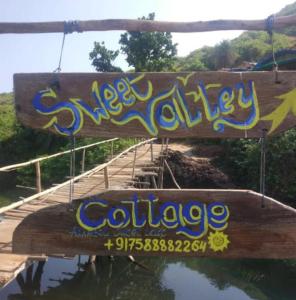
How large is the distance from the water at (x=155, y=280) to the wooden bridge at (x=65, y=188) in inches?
66.9

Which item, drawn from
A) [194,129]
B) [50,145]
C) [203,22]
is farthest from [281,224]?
[50,145]

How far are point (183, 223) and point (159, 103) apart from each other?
0.73 m

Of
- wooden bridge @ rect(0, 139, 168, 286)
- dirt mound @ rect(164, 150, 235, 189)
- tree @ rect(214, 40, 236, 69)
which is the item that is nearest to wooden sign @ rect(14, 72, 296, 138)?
wooden bridge @ rect(0, 139, 168, 286)

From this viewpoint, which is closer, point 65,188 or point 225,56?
point 65,188

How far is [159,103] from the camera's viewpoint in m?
2.75

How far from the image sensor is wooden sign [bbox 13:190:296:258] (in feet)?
8.93

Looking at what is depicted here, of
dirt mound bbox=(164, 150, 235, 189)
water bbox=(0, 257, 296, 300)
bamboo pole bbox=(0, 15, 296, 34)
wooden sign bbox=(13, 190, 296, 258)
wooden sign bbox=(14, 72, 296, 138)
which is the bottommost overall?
water bbox=(0, 257, 296, 300)

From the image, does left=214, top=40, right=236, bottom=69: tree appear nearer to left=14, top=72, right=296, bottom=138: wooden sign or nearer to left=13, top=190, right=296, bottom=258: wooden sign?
left=14, top=72, right=296, bottom=138: wooden sign

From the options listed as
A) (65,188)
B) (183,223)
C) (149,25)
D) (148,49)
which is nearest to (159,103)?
(149,25)

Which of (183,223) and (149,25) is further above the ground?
(149,25)

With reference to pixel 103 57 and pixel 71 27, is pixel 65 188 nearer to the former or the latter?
pixel 71 27

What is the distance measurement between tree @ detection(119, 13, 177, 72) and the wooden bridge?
9.43m

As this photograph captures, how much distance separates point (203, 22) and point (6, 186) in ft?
72.5

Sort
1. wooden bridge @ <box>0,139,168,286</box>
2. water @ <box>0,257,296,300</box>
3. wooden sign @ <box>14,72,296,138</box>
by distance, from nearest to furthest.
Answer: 1. wooden sign @ <box>14,72,296,138</box>
2. wooden bridge @ <box>0,139,168,286</box>
3. water @ <box>0,257,296,300</box>
